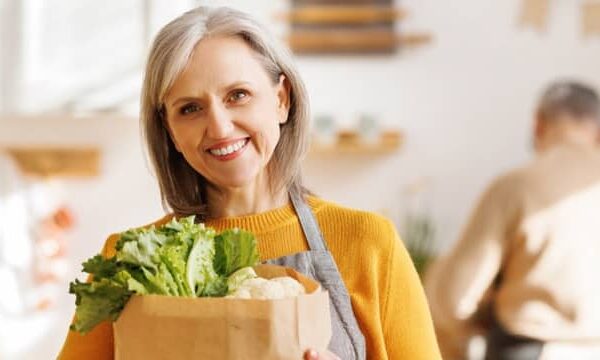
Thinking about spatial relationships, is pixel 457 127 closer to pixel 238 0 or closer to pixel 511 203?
pixel 238 0

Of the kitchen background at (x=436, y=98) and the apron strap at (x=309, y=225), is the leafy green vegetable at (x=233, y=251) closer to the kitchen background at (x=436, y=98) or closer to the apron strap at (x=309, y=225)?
the apron strap at (x=309, y=225)

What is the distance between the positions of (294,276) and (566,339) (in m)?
2.17

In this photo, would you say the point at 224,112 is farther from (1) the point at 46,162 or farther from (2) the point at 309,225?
(1) the point at 46,162

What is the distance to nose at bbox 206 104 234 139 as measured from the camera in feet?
4.72

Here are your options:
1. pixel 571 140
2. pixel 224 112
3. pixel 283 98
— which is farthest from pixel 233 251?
pixel 571 140

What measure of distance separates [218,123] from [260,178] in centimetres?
19

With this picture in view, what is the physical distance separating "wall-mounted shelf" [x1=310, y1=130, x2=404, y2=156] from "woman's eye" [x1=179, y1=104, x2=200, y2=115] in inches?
181

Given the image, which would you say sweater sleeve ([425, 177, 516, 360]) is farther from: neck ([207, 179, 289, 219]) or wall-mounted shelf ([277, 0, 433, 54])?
wall-mounted shelf ([277, 0, 433, 54])

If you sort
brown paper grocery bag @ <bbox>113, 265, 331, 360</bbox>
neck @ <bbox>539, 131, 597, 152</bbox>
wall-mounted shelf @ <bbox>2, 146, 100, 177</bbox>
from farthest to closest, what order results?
wall-mounted shelf @ <bbox>2, 146, 100, 177</bbox>
neck @ <bbox>539, 131, 597, 152</bbox>
brown paper grocery bag @ <bbox>113, 265, 331, 360</bbox>

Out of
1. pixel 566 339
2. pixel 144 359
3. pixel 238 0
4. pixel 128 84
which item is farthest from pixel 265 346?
pixel 238 0

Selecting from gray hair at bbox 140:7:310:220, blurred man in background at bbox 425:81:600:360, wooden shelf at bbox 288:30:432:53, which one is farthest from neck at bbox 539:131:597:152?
wooden shelf at bbox 288:30:432:53

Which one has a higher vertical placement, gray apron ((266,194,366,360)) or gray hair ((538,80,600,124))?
gray hair ((538,80,600,124))

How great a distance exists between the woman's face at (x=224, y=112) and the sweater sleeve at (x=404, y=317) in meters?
0.23

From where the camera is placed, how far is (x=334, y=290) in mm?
1504
